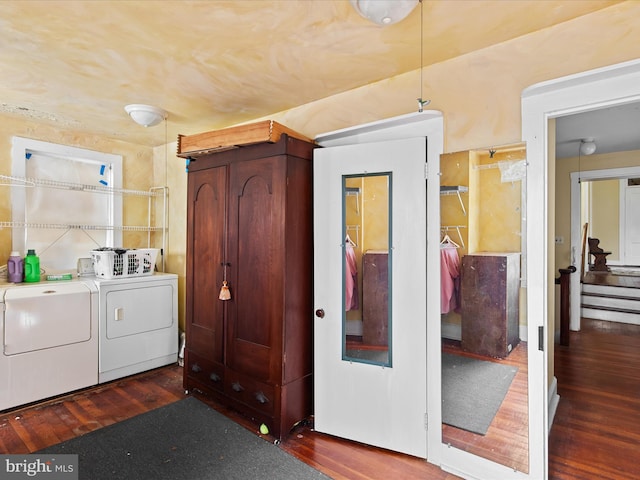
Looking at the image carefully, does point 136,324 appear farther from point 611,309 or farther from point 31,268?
point 611,309

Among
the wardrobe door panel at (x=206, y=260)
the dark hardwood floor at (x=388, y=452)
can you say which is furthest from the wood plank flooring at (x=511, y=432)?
the wardrobe door panel at (x=206, y=260)

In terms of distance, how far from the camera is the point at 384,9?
4.98 feet

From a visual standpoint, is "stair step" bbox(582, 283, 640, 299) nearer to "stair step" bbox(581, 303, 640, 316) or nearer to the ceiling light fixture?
"stair step" bbox(581, 303, 640, 316)

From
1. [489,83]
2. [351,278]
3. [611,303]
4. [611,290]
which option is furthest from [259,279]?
[611,290]

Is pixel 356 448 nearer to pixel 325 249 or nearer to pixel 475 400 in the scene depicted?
pixel 475 400

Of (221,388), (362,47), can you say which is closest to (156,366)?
(221,388)

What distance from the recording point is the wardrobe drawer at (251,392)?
236cm

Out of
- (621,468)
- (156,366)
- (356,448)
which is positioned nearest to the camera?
(621,468)

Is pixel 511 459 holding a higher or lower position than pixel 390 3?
lower

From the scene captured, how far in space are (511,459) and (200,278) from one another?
244cm

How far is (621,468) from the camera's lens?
6.55 feet

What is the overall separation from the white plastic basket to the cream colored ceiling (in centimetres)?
133

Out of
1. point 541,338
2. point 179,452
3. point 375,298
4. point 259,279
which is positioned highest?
point 259,279

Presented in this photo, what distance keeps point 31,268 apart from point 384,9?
346cm
